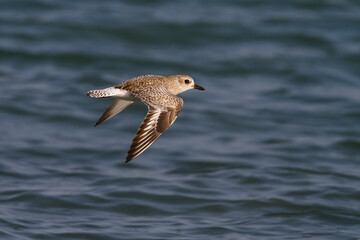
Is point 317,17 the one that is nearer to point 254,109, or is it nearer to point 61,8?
point 254,109

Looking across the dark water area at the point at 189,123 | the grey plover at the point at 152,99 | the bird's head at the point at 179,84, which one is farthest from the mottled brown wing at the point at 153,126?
the dark water area at the point at 189,123

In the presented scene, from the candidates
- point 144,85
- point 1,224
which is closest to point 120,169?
point 1,224

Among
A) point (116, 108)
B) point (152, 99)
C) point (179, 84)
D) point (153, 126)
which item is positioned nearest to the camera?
point (153, 126)

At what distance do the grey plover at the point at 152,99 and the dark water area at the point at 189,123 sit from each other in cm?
216

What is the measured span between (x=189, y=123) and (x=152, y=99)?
645cm

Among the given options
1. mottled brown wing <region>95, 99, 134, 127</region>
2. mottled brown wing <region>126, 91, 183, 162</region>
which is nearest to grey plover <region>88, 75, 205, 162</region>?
mottled brown wing <region>126, 91, 183, 162</region>

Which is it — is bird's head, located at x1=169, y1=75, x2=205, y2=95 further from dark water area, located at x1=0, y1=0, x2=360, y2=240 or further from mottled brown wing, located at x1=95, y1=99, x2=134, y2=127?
dark water area, located at x1=0, y1=0, x2=360, y2=240

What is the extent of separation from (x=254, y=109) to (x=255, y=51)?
326 cm

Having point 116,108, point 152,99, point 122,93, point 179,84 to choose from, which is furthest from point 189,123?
point 152,99

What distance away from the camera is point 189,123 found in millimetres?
14961

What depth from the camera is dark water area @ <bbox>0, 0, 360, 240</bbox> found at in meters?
10.9

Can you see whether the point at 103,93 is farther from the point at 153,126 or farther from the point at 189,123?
the point at 189,123

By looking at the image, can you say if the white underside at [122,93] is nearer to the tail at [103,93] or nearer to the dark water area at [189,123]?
the tail at [103,93]

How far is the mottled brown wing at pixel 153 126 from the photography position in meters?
7.90
